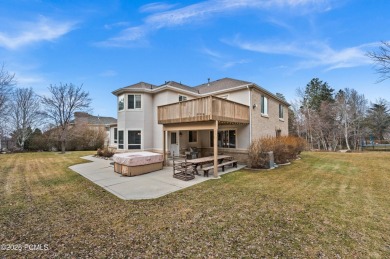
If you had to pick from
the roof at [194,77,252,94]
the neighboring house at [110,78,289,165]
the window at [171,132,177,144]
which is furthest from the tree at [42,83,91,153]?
the roof at [194,77,252,94]

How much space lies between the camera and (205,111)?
9570 millimetres

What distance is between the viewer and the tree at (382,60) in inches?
499

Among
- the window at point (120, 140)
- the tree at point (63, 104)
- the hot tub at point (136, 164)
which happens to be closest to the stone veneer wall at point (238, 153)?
the hot tub at point (136, 164)

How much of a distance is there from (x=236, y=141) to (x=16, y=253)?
12.0 meters

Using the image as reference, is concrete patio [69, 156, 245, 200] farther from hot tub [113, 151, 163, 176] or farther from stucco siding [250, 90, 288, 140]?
stucco siding [250, 90, 288, 140]

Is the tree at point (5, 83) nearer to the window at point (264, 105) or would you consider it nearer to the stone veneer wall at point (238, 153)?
the stone veneer wall at point (238, 153)

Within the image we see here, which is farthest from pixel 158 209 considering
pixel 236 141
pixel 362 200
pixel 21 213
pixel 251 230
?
pixel 236 141

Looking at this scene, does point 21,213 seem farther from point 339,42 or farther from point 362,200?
point 339,42

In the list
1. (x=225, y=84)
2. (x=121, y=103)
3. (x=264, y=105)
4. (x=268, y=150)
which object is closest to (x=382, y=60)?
(x=264, y=105)

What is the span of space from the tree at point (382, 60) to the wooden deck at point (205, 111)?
10384 mm

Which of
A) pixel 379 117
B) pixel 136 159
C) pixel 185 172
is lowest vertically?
pixel 185 172

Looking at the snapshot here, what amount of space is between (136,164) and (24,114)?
28997mm

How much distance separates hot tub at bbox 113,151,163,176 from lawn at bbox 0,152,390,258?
2.33m

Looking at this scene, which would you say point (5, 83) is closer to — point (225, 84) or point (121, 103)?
point (121, 103)
